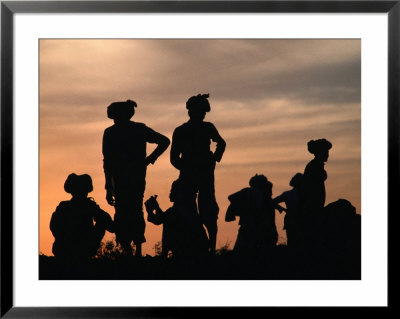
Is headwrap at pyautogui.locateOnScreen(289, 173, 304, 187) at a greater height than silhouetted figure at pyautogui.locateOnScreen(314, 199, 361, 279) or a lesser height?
greater

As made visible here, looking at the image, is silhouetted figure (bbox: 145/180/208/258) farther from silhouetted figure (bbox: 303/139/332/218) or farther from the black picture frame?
silhouetted figure (bbox: 303/139/332/218)

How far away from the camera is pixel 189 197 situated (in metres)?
3.93

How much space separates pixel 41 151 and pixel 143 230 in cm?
63

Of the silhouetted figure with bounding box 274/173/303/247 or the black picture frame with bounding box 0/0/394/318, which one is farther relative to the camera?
the silhouetted figure with bounding box 274/173/303/247

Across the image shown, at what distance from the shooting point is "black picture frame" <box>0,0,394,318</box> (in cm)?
376

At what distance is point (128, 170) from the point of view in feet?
12.8

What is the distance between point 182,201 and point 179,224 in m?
0.12

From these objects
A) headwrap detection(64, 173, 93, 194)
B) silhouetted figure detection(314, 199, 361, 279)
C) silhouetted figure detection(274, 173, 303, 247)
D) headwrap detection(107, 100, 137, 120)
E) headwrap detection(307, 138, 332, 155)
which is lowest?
silhouetted figure detection(314, 199, 361, 279)

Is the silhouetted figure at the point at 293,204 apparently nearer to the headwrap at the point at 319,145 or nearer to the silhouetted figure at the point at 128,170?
the headwrap at the point at 319,145

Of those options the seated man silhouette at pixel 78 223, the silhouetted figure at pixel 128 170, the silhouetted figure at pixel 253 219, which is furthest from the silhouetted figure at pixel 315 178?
the seated man silhouette at pixel 78 223

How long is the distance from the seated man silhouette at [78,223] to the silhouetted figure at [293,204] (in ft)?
2.83

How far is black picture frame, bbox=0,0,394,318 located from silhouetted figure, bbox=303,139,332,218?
0.32 metres

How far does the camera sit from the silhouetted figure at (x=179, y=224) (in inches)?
151

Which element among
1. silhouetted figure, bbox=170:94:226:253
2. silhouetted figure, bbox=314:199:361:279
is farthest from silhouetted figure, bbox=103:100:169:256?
silhouetted figure, bbox=314:199:361:279
